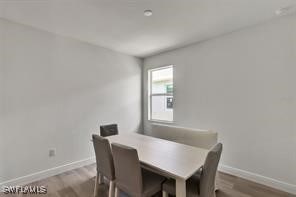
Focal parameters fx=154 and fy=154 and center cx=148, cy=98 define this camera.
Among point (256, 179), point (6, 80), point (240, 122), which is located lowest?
point (256, 179)

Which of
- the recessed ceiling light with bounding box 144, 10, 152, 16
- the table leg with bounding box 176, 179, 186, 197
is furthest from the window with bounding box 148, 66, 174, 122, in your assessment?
the table leg with bounding box 176, 179, 186, 197

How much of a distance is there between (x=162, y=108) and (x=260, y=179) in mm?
2421

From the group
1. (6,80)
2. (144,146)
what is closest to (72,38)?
(6,80)

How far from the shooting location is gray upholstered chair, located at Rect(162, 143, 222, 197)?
141 centimetres

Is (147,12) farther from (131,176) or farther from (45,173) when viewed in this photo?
(45,173)

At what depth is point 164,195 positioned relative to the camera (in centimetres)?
169

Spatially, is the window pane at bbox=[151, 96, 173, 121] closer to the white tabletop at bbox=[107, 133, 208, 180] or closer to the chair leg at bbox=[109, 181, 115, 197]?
the white tabletop at bbox=[107, 133, 208, 180]

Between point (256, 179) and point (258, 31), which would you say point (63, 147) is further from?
point (258, 31)

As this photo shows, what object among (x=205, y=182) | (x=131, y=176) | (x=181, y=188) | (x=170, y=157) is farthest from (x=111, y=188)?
(x=205, y=182)

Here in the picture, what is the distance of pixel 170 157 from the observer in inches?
68.9

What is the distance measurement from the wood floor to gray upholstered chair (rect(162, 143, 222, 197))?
2.89 feet

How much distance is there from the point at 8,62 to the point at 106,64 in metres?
1.74

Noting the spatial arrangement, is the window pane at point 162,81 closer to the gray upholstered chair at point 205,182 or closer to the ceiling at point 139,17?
the ceiling at point 139,17

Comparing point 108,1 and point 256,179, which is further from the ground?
point 108,1
